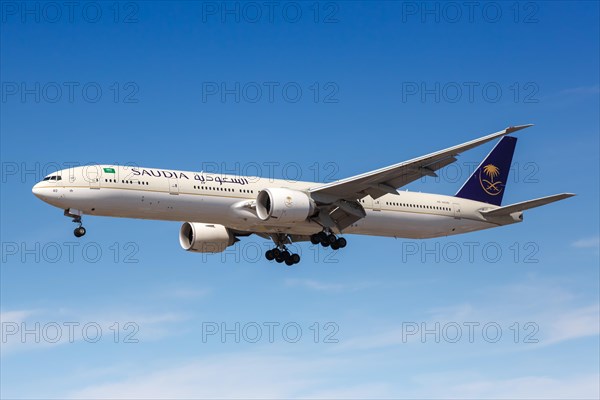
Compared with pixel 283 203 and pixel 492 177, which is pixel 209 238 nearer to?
pixel 283 203

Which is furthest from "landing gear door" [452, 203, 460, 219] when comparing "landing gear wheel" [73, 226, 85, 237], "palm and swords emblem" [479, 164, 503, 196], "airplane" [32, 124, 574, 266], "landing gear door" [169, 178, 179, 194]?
"landing gear wheel" [73, 226, 85, 237]

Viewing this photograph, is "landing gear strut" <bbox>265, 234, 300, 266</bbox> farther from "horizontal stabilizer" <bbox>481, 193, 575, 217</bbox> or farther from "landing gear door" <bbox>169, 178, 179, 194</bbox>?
"horizontal stabilizer" <bbox>481, 193, 575, 217</bbox>

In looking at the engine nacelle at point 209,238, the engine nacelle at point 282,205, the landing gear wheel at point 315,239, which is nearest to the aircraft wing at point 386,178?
the engine nacelle at point 282,205

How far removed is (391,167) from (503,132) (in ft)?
20.2

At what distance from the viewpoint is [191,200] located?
1638 inches

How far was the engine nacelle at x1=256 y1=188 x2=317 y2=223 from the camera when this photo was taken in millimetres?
42250

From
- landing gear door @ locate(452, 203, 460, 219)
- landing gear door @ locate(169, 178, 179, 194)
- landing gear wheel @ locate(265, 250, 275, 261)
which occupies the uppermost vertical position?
landing gear door @ locate(452, 203, 460, 219)

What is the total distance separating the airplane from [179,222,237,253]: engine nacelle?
0.17 feet

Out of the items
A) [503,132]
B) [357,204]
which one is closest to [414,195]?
[357,204]

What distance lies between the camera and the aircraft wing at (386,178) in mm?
40594

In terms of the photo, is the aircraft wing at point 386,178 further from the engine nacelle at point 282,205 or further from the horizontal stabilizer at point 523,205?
the horizontal stabilizer at point 523,205

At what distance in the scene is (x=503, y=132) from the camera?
37344 mm

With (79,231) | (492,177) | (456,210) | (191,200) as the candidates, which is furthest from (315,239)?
(492,177)

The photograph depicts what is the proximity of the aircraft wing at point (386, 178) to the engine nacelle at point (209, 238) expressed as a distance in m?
6.28
